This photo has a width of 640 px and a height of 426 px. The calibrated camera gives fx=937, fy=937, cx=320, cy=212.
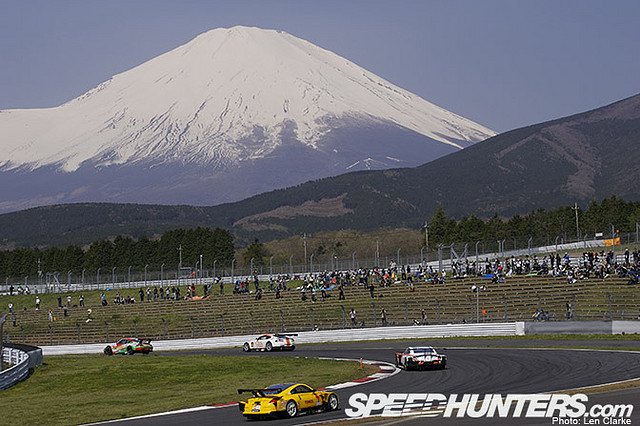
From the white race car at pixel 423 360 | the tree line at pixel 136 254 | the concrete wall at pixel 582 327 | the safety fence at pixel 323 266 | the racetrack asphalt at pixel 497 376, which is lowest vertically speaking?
the racetrack asphalt at pixel 497 376

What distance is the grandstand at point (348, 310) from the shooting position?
201 ft

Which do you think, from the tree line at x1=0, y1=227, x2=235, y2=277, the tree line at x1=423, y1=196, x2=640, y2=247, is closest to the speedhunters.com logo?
the tree line at x1=423, y1=196, x2=640, y2=247

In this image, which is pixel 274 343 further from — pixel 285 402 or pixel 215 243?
pixel 215 243

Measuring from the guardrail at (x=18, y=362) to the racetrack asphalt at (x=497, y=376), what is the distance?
450 inches

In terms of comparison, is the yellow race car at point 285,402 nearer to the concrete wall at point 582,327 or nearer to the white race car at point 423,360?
the white race car at point 423,360

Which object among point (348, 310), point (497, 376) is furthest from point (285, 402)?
A: point (348, 310)

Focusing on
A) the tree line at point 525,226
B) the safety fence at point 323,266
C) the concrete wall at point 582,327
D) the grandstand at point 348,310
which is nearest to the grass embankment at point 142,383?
the concrete wall at point 582,327

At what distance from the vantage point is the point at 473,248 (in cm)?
8275

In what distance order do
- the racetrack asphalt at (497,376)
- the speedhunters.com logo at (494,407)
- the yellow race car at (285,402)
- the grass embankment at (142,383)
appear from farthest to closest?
the grass embankment at (142,383) → the yellow race car at (285,402) → the racetrack asphalt at (497,376) → the speedhunters.com logo at (494,407)

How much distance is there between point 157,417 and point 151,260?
12979 centimetres

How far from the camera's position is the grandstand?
201 feet

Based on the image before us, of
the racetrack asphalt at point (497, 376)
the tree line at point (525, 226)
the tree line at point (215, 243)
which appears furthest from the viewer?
the tree line at point (215, 243)

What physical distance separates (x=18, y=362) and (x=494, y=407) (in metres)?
31.3

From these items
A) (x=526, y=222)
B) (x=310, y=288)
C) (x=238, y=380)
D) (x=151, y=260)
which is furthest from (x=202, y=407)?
(x=151, y=260)
